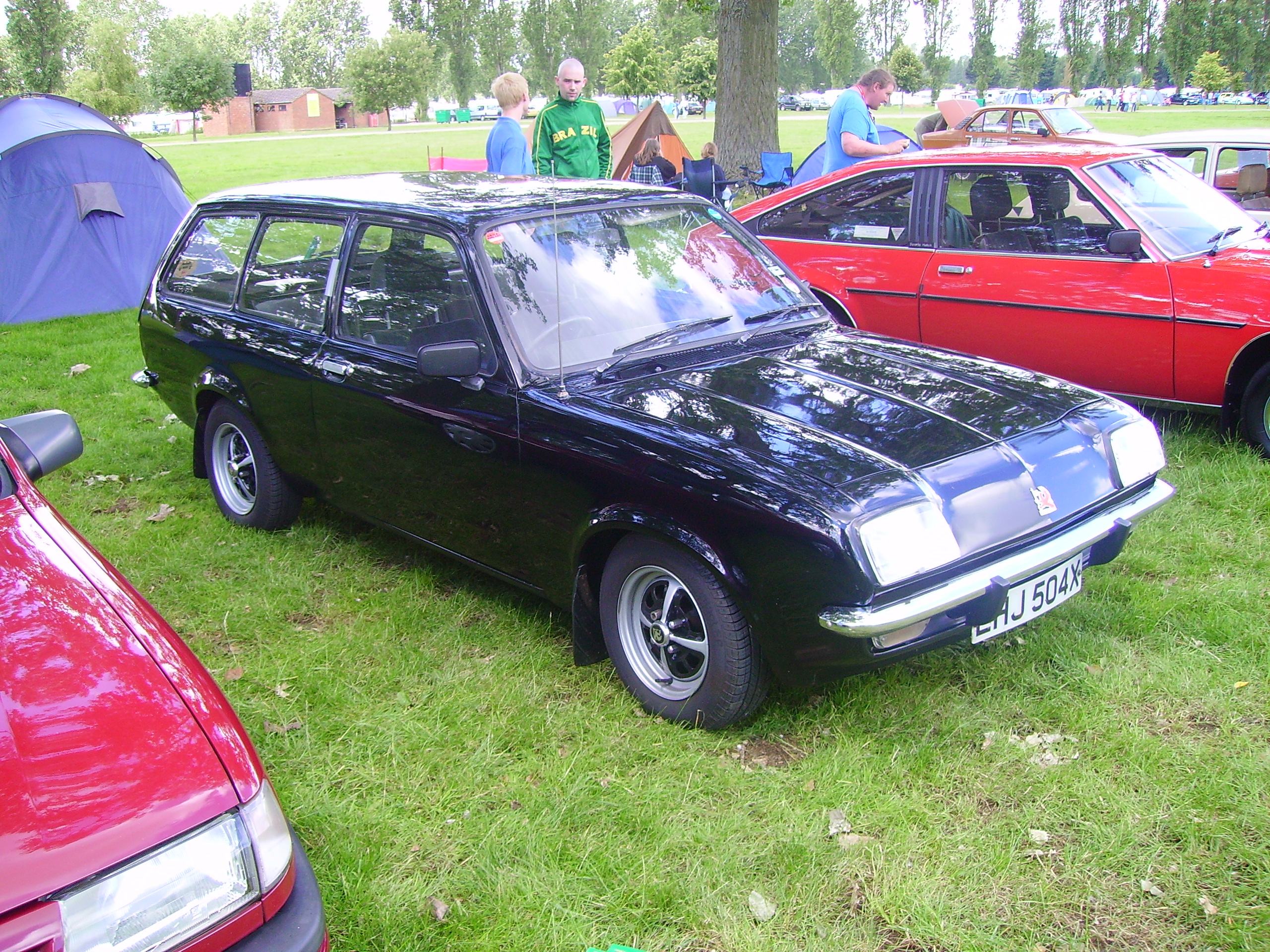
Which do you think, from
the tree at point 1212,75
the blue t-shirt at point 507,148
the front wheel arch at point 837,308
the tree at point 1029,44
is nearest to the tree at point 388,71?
the tree at point 1029,44

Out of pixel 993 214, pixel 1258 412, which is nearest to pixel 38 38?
pixel 993 214

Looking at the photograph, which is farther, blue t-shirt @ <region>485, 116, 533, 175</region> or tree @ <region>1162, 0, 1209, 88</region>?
tree @ <region>1162, 0, 1209, 88</region>

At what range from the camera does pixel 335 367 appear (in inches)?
162

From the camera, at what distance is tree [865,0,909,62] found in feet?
327

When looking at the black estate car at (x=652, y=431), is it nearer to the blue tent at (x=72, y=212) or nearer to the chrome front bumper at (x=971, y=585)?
the chrome front bumper at (x=971, y=585)

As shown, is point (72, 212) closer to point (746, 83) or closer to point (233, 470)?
point (233, 470)

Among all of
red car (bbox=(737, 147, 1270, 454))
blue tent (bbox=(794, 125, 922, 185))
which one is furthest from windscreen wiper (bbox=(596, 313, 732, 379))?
blue tent (bbox=(794, 125, 922, 185))

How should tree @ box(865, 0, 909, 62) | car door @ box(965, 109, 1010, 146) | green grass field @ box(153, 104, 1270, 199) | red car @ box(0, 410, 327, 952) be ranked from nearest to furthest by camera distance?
red car @ box(0, 410, 327, 952), car door @ box(965, 109, 1010, 146), green grass field @ box(153, 104, 1270, 199), tree @ box(865, 0, 909, 62)

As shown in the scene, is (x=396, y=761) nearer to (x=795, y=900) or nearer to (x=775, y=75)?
(x=795, y=900)

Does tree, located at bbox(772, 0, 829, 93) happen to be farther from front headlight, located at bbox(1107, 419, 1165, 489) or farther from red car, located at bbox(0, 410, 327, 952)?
red car, located at bbox(0, 410, 327, 952)

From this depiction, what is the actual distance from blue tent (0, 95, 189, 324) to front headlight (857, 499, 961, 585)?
31.1 feet

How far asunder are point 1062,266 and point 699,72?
6703cm

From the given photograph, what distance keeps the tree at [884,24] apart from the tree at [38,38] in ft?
239

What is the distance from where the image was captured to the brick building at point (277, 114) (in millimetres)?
80312
